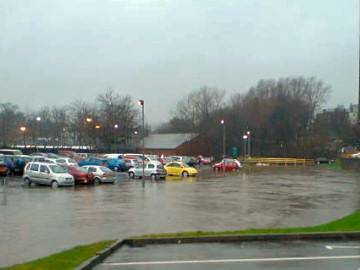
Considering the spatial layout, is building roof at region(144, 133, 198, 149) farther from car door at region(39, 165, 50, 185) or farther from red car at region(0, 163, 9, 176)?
car door at region(39, 165, 50, 185)

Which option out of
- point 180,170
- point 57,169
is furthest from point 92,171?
point 180,170

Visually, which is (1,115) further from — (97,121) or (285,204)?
(285,204)

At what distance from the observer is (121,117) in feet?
347

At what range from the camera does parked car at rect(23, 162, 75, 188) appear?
119ft

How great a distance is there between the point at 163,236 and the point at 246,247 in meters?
2.22

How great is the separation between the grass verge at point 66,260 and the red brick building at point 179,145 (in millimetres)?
101214

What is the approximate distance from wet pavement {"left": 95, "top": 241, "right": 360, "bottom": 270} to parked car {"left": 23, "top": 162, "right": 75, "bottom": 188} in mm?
24223

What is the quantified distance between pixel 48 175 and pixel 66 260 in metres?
26.7

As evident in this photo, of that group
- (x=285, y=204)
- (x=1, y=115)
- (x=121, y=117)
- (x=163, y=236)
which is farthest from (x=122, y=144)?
(x=163, y=236)

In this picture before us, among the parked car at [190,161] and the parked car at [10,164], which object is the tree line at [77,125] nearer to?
the parked car at [190,161]

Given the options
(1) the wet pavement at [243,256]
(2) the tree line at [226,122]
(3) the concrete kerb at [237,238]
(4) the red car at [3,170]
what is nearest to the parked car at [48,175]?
(4) the red car at [3,170]

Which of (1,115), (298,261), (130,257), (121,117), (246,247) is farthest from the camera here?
(1,115)

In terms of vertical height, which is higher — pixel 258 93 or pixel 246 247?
pixel 258 93

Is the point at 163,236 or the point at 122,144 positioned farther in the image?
the point at 122,144
